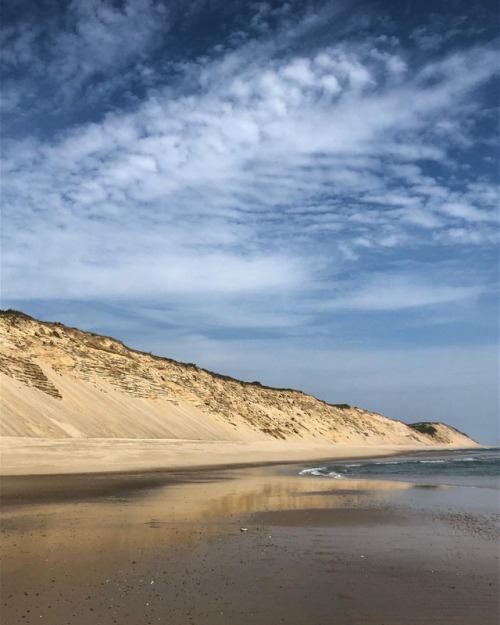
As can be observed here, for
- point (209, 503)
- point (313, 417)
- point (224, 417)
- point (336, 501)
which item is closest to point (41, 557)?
point (209, 503)

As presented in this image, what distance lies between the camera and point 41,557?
760 centimetres

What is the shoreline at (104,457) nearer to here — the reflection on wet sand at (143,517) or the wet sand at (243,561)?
the reflection on wet sand at (143,517)

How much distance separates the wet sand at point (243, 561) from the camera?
217 inches

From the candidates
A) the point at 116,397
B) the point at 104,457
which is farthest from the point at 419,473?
the point at 116,397

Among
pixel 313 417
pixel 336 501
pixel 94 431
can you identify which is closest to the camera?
pixel 336 501

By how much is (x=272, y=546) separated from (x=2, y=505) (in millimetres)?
7325

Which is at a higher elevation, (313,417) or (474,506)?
(313,417)

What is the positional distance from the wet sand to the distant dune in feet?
61.4

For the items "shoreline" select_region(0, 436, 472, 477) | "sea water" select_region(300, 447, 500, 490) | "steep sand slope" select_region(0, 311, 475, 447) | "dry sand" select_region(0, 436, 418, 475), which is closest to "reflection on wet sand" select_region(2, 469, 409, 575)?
"sea water" select_region(300, 447, 500, 490)

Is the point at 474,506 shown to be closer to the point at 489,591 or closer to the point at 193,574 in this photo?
the point at 489,591

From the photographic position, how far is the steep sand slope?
3356cm

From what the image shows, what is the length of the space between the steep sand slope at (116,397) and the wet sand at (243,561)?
18.9m

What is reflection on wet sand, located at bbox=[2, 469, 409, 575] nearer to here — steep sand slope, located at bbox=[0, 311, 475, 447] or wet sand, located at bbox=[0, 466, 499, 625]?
wet sand, located at bbox=[0, 466, 499, 625]

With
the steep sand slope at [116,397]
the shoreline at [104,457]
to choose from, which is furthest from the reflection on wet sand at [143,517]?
the steep sand slope at [116,397]
